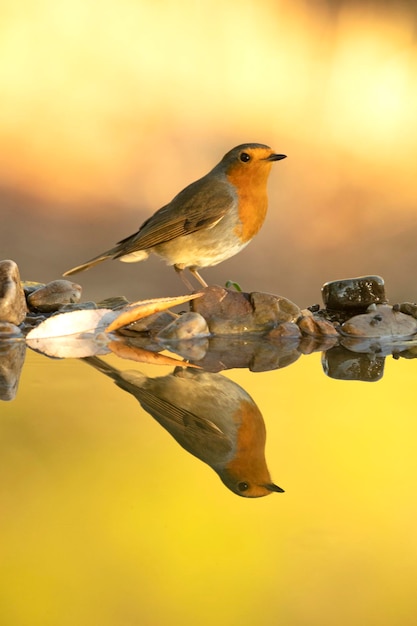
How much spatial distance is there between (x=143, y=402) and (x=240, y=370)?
420 mm

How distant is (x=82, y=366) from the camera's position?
1655 millimetres

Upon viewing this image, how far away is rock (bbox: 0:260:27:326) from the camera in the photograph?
2.19 m

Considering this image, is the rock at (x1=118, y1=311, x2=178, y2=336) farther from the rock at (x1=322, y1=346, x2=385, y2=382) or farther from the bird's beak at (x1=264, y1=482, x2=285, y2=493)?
the bird's beak at (x1=264, y1=482, x2=285, y2=493)

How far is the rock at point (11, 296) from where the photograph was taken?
219cm

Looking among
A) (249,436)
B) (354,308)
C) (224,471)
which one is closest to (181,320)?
(354,308)

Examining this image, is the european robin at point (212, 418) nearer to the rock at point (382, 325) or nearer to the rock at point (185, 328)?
the rock at point (185, 328)

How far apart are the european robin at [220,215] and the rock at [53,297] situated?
0.35 m

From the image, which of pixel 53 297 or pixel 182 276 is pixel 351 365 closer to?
pixel 182 276

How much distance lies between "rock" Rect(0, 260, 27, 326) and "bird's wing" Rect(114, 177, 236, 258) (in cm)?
35

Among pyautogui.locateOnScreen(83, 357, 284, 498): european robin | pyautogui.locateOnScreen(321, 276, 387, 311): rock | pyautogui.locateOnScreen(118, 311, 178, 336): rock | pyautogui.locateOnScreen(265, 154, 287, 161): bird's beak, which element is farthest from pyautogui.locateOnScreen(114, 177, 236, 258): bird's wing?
pyautogui.locateOnScreen(83, 357, 284, 498): european robin

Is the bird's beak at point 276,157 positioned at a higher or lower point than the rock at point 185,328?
higher

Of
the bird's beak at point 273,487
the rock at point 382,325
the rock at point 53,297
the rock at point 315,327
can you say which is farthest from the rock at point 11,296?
the bird's beak at point 273,487

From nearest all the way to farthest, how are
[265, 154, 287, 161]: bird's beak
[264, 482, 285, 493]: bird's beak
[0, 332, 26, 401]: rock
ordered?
[264, 482, 285, 493]: bird's beak < [0, 332, 26, 401]: rock < [265, 154, 287, 161]: bird's beak

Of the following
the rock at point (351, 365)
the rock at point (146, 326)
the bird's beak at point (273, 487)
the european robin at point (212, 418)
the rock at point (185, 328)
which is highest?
the bird's beak at point (273, 487)
